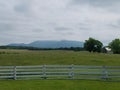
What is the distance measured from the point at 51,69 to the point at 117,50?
484 feet

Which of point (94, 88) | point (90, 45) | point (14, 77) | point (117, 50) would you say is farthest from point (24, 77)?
point (117, 50)

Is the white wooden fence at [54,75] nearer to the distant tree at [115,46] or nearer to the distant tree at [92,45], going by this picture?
the distant tree at [92,45]

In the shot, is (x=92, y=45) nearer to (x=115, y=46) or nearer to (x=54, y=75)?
(x=115, y=46)

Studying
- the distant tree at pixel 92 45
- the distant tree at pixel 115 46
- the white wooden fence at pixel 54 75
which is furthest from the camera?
the distant tree at pixel 115 46

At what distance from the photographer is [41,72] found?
29.2m

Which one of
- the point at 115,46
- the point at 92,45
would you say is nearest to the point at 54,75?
the point at 92,45

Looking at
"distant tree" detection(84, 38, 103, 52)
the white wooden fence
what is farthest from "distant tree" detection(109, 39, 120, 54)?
the white wooden fence

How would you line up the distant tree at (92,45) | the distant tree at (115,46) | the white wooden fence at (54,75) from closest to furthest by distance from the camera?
the white wooden fence at (54,75)
the distant tree at (92,45)
the distant tree at (115,46)

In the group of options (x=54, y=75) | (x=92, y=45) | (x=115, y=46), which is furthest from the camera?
(x=115, y=46)

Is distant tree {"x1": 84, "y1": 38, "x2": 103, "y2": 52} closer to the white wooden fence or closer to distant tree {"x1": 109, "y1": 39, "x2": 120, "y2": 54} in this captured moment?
distant tree {"x1": 109, "y1": 39, "x2": 120, "y2": 54}

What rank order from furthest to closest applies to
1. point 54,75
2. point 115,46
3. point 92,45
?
point 115,46 → point 92,45 → point 54,75

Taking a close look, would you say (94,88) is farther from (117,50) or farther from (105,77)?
(117,50)

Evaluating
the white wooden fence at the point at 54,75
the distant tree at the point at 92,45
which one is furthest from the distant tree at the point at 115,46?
the white wooden fence at the point at 54,75

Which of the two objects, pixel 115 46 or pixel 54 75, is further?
pixel 115 46
